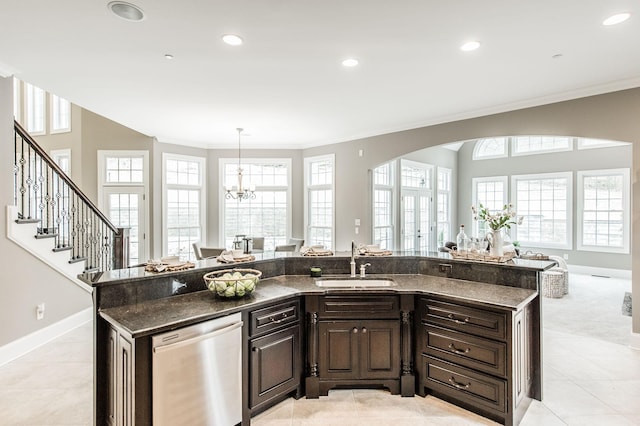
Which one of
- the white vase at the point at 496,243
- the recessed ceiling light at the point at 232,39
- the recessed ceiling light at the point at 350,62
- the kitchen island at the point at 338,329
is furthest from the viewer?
the recessed ceiling light at the point at 350,62

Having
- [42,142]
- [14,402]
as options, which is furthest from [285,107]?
[42,142]

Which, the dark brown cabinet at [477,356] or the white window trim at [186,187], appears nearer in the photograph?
the dark brown cabinet at [477,356]

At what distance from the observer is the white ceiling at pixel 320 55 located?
2.35 m

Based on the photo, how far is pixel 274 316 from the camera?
8.16 feet

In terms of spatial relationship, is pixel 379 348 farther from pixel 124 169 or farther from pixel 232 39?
pixel 124 169

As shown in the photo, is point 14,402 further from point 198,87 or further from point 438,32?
point 438,32

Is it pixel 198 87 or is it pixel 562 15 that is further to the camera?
pixel 198 87

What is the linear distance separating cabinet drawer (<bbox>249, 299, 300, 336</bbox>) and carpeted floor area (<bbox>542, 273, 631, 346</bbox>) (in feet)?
11.6

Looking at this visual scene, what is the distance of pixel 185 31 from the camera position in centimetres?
261

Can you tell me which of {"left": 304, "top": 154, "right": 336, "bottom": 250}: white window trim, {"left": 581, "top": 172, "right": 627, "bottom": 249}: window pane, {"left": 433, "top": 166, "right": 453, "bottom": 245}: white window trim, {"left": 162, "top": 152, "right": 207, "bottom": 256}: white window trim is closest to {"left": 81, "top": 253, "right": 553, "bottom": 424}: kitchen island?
{"left": 304, "top": 154, "right": 336, "bottom": 250}: white window trim

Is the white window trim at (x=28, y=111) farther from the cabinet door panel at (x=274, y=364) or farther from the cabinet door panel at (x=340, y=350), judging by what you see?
the cabinet door panel at (x=340, y=350)

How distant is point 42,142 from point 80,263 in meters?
4.60

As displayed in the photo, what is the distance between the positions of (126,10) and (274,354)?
2.74m

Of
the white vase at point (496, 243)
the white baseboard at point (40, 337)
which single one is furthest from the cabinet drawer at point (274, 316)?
the white baseboard at point (40, 337)
